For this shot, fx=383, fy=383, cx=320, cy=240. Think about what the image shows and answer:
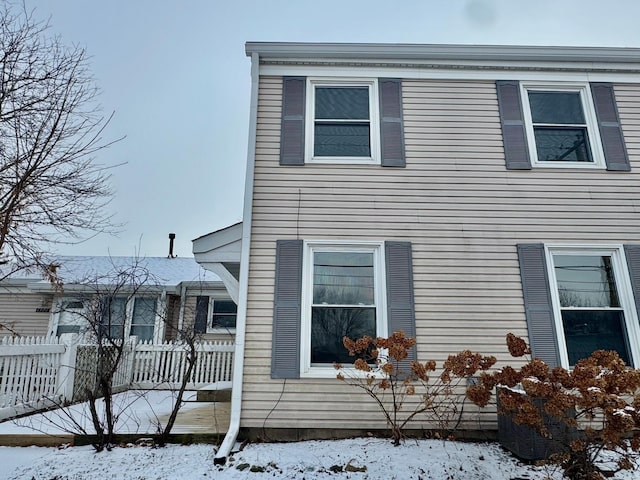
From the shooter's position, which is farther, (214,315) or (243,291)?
(214,315)

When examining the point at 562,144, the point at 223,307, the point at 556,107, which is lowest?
the point at 223,307

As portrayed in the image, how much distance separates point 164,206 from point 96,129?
464 inches

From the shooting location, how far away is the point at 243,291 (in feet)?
17.1

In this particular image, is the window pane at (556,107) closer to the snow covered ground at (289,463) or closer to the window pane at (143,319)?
the snow covered ground at (289,463)

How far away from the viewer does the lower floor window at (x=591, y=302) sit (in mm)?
5262

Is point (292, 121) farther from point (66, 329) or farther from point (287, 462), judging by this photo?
point (66, 329)

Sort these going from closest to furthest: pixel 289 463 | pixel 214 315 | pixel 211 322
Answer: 1. pixel 289 463
2. pixel 211 322
3. pixel 214 315

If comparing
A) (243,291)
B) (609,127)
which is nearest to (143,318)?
(243,291)

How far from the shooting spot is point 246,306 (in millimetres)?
5207

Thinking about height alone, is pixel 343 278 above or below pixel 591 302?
above

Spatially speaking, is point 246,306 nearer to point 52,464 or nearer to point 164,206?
point 52,464

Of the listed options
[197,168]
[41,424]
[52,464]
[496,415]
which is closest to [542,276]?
[496,415]

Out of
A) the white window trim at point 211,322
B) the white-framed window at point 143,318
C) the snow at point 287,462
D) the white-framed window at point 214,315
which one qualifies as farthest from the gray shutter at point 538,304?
the white-framed window at point 143,318

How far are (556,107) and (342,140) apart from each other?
3590mm
